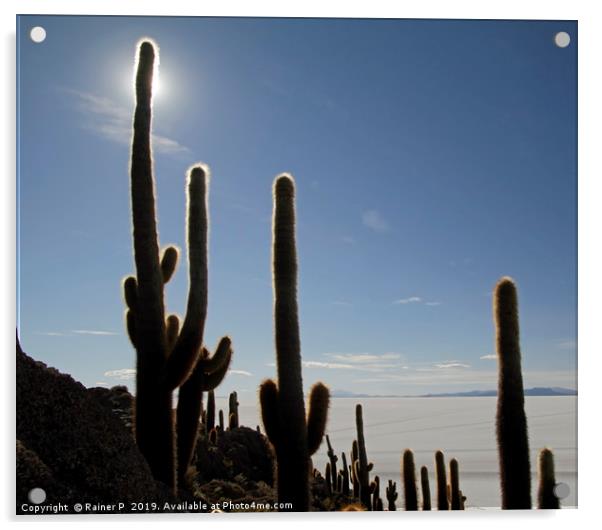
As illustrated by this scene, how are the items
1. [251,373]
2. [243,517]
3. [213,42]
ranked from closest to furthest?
[243,517] < [213,42] < [251,373]

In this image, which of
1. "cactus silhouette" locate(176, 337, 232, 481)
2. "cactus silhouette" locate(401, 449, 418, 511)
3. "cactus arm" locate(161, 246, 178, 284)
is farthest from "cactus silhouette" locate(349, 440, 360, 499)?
"cactus arm" locate(161, 246, 178, 284)

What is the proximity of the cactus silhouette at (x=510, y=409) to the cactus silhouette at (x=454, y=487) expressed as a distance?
46 centimetres

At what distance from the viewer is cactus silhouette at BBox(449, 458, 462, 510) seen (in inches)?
266

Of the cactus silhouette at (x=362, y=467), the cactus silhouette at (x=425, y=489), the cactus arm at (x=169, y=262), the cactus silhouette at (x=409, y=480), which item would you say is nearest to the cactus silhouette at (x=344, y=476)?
the cactus silhouette at (x=362, y=467)

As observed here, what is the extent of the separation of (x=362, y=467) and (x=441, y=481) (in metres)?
3.39

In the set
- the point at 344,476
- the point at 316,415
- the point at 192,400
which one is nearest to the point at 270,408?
the point at 316,415

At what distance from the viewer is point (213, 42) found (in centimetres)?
675

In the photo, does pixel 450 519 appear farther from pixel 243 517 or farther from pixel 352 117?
pixel 352 117

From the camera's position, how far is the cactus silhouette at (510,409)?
653cm

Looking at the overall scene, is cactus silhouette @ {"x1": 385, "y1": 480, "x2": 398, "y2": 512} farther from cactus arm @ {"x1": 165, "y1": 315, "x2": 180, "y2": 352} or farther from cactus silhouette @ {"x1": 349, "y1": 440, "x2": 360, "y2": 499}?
cactus arm @ {"x1": 165, "y1": 315, "x2": 180, "y2": 352}
